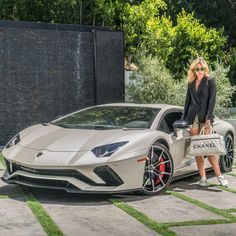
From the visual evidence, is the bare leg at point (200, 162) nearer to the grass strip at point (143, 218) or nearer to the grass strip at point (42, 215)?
the grass strip at point (143, 218)

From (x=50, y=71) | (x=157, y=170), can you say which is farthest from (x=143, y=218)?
(x=50, y=71)

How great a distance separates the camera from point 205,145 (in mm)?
7738

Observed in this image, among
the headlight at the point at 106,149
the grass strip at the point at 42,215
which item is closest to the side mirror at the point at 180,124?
the headlight at the point at 106,149

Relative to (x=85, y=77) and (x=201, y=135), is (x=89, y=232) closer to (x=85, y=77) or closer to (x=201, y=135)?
(x=201, y=135)

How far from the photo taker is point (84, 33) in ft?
43.7

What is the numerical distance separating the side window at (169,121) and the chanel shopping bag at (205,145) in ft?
1.26

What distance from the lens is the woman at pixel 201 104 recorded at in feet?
25.9

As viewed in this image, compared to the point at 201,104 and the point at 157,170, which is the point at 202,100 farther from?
the point at 157,170

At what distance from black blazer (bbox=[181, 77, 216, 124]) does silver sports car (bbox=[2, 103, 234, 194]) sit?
0.82 feet

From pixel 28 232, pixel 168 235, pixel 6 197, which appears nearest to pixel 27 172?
pixel 6 197

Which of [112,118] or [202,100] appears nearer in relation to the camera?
[112,118]

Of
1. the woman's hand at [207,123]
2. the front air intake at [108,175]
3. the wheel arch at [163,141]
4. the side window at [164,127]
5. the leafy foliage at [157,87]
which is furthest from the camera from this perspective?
the leafy foliage at [157,87]

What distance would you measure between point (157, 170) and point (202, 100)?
1336 mm

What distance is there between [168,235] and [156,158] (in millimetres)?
2062
